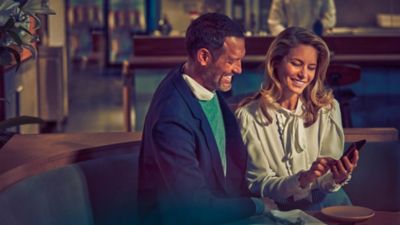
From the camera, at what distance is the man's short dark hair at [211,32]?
94.3 inches

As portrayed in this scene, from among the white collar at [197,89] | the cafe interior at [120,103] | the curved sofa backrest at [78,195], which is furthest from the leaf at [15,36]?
the white collar at [197,89]

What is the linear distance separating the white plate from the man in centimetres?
21

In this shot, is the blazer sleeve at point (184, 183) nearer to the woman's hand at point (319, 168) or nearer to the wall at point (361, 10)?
the woman's hand at point (319, 168)

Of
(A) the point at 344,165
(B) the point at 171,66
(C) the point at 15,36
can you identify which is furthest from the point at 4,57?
(B) the point at 171,66

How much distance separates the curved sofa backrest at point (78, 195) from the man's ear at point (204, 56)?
0.62 m

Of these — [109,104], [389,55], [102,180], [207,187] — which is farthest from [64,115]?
[207,187]

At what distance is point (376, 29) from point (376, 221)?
8727 mm

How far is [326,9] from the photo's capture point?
27.4 ft

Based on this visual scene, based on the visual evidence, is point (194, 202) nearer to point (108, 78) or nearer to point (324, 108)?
point (324, 108)

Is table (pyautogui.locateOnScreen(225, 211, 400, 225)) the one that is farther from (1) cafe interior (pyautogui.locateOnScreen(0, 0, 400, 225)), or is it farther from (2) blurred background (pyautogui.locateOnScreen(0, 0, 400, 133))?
(2) blurred background (pyautogui.locateOnScreen(0, 0, 400, 133))

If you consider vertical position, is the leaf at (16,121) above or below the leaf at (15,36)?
below

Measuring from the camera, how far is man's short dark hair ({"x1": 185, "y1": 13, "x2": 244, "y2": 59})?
2.40m

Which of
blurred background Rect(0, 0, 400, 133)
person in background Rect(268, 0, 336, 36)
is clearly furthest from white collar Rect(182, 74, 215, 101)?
person in background Rect(268, 0, 336, 36)

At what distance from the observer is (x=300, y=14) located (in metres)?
8.27
